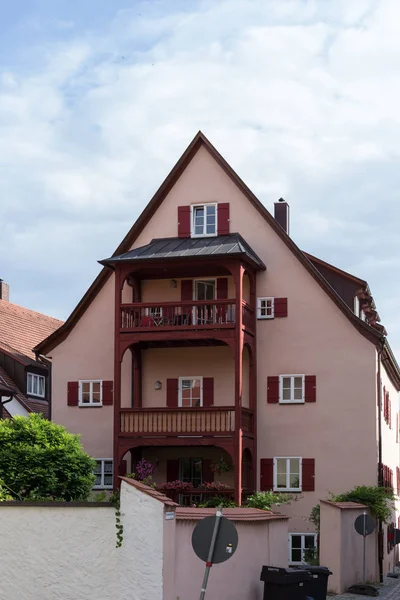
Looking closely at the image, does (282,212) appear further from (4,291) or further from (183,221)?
(4,291)

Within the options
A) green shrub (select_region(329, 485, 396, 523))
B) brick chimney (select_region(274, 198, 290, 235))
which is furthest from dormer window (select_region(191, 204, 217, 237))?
green shrub (select_region(329, 485, 396, 523))

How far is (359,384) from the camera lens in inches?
1401

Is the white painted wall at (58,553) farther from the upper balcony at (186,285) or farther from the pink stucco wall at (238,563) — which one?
the upper balcony at (186,285)

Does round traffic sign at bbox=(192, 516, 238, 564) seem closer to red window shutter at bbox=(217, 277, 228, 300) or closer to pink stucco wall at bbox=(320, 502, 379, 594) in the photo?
pink stucco wall at bbox=(320, 502, 379, 594)

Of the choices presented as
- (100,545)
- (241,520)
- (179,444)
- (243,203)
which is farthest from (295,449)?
(100,545)

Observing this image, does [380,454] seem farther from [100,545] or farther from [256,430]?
[100,545]

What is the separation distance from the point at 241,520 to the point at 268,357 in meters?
14.4

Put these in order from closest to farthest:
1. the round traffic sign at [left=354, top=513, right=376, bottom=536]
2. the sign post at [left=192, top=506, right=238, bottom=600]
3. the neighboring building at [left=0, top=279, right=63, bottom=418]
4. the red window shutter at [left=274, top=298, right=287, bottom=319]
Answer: the sign post at [left=192, top=506, right=238, bottom=600]
the round traffic sign at [left=354, top=513, right=376, bottom=536]
the red window shutter at [left=274, top=298, right=287, bottom=319]
the neighboring building at [left=0, top=279, right=63, bottom=418]

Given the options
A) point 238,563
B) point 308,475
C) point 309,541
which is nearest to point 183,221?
point 308,475

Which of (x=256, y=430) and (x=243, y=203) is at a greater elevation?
(x=243, y=203)

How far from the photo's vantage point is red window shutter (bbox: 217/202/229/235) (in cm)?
3738

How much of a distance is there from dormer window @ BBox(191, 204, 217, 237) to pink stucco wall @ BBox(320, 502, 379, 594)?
428 inches

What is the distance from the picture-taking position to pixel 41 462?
94.2 feet

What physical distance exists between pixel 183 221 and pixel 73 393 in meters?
6.95
